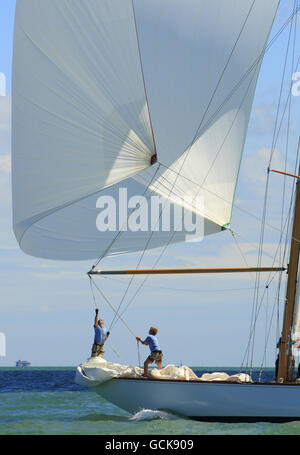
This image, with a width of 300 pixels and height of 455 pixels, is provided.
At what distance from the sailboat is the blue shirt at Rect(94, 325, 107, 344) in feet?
1.91

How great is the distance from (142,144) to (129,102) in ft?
3.44

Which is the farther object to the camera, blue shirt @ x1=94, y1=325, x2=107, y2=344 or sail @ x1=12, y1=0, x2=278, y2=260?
sail @ x1=12, y1=0, x2=278, y2=260

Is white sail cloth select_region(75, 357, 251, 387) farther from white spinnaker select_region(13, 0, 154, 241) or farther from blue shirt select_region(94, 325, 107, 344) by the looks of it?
white spinnaker select_region(13, 0, 154, 241)

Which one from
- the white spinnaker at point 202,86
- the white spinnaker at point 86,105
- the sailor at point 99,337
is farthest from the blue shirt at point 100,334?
the white spinnaker at point 202,86

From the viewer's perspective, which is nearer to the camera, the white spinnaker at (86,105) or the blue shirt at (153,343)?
the blue shirt at (153,343)

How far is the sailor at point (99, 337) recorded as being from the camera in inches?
760

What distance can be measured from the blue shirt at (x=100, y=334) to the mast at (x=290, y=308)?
4296mm

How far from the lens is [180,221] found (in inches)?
781

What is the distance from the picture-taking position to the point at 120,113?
19.4 m

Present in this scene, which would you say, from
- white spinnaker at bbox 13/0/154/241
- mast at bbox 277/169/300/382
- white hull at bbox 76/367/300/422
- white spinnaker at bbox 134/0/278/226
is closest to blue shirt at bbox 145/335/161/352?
white hull at bbox 76/367/300/422

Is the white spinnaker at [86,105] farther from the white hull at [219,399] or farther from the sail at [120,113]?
the white hull at [219,399]

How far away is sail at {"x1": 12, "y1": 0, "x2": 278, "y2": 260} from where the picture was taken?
19469 millimetres

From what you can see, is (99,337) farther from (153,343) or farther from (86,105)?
(86,105)

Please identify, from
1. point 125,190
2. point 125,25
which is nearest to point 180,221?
point 125,190
